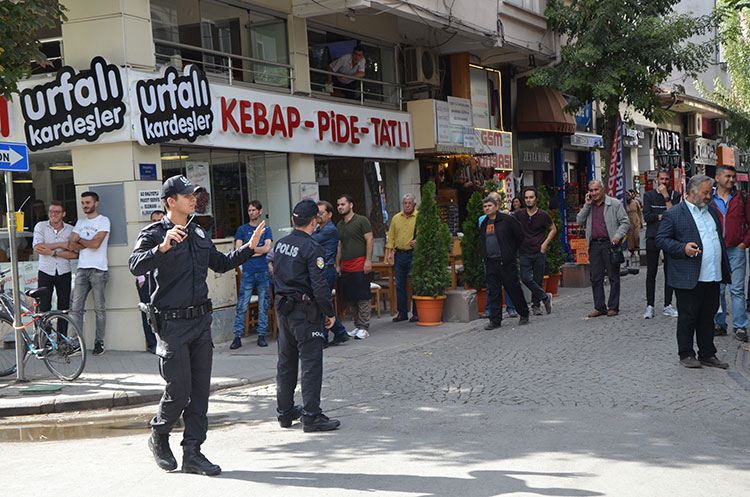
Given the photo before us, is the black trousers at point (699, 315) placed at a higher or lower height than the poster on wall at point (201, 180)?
lower

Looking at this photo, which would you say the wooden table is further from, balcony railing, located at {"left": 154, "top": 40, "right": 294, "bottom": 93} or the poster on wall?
balcony railing, located at {"left": 154, "top": 40, "right": 294, "bottom": 93}

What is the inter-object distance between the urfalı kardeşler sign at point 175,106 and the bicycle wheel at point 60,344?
9.58ft

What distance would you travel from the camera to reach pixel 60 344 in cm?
995

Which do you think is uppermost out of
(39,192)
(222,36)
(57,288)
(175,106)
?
(222,36)

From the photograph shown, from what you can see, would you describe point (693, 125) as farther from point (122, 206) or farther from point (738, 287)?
point (122, 206)

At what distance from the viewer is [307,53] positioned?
605 inches

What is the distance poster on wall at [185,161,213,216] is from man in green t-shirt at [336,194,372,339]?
2.21 meters

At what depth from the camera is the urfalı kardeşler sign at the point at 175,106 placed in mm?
11688

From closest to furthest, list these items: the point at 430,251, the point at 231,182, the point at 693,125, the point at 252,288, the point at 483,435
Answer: the point at 483,435 < the point at 252,288 < the point at 430,251 < the point at 231,182 < the point at 693,125

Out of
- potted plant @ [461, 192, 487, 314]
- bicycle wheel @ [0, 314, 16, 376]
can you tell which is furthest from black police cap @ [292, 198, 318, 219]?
potted plant @ [461, 192, 487, 314]

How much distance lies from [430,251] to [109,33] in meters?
5.49

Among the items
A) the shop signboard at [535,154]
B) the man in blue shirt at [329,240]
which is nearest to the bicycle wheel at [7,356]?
the man in blue shirt at [329,240]

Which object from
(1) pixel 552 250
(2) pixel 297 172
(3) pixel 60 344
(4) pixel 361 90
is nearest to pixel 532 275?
(1) pixel 552 250

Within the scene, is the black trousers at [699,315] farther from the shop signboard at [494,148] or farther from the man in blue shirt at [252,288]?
the shop signboard at [494,148]
